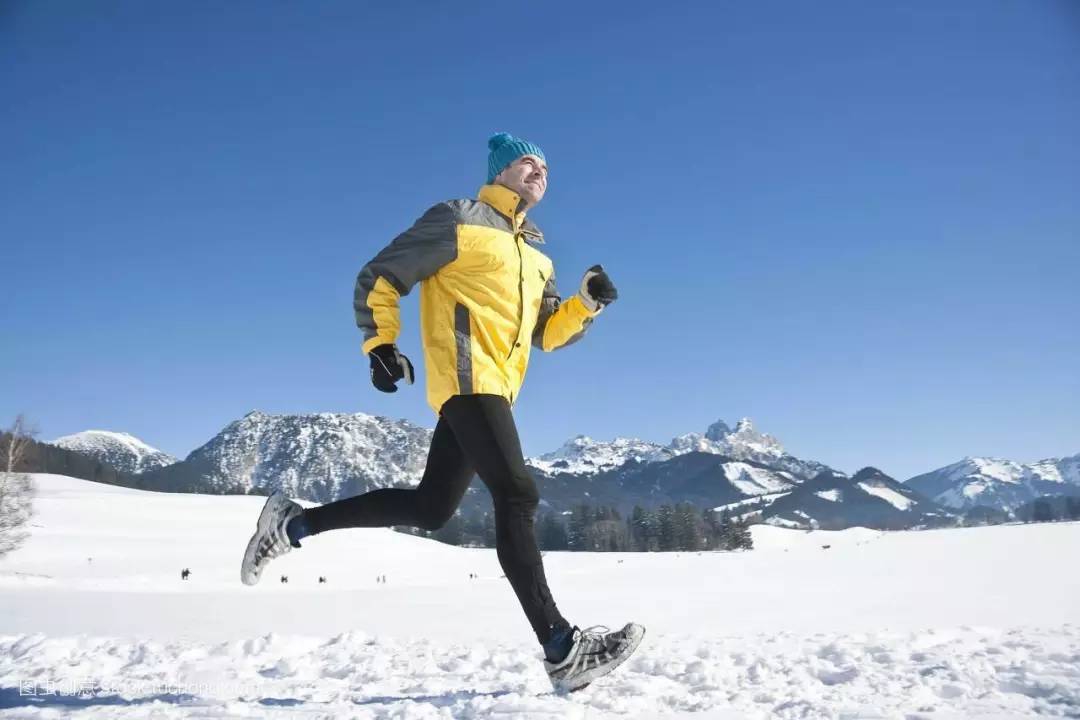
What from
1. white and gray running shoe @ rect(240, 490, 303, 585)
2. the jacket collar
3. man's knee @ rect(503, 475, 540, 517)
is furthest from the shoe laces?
the jacket collar

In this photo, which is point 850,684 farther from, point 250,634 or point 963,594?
point 963,594

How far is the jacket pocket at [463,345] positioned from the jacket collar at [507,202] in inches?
22.4

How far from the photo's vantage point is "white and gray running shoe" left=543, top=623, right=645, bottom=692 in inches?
101

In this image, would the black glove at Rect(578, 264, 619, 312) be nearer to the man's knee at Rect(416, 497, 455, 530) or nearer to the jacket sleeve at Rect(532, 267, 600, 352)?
the jacket sleeve at Rect(532, 267, 600, 352)

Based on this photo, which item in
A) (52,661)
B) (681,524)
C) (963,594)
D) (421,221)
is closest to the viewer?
(421,221)

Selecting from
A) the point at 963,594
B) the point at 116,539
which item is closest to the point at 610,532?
the point at 116,539

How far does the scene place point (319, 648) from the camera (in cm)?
409

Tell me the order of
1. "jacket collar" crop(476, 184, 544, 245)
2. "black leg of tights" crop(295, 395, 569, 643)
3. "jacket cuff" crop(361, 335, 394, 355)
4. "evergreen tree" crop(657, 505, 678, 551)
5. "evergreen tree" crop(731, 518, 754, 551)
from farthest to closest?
"evergreen tree" crop(657, 505, 678, 551) → "evergreen tree" crop(731, 518, 754, 551) → "jacket collar" crop(476, 184, 544, 245) → "jacket cuff" crop(361, 335, 394, 355) → "black leg of tights" crop(295, 395, 569, 643)

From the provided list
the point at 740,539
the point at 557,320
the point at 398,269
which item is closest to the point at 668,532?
the point at 740,539

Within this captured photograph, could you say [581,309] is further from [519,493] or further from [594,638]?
[594,638]

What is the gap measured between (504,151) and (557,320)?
0.92 meters

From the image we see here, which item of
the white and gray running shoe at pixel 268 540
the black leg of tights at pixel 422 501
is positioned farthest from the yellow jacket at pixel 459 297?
the white and gray running shoe at pixel 268 540

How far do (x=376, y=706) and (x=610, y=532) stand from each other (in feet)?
312

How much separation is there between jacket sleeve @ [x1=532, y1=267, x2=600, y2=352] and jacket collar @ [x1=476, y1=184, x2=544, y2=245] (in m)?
0.36
